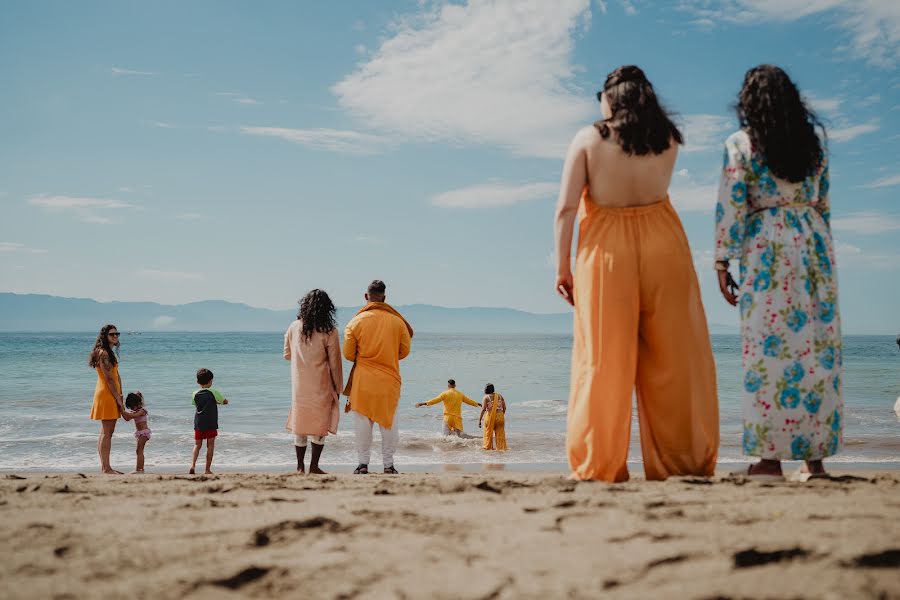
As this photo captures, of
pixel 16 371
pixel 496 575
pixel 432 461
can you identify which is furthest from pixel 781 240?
pixel 16 371

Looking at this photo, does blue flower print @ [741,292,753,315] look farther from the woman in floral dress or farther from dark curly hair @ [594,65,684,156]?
dark curly hair @ [594,65,684,156]

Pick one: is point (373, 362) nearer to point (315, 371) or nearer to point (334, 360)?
point (334, 360)

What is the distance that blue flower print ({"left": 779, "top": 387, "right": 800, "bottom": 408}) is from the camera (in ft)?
11.8

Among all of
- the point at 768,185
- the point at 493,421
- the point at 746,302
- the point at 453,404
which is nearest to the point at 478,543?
the point at 746,302

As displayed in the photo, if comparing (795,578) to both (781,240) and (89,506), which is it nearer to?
(781,240)

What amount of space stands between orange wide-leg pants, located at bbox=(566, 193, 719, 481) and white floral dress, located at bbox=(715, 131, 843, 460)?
23cm

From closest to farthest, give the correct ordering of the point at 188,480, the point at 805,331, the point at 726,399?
the point at 805,331 < the point at 188,480 < the point at 726,399

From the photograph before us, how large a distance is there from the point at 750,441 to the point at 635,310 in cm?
87

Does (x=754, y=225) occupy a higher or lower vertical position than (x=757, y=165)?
lower

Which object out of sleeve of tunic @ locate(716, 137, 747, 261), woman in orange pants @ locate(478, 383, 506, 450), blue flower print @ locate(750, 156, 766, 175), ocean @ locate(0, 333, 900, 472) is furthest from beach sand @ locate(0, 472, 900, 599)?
woman in orange pants @ locate(478, 383, 506, 450)

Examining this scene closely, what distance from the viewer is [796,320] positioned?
3621 millimetres

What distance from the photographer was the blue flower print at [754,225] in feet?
12.4

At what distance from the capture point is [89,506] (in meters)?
3.37

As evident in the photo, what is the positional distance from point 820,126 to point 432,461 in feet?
30.1
